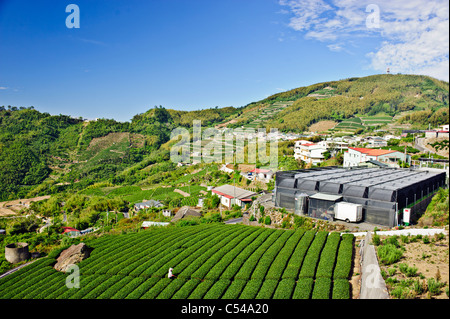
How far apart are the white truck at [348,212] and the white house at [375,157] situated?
11.3 m

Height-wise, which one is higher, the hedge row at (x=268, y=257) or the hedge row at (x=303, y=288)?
the hedge row at (x=303, y=288)

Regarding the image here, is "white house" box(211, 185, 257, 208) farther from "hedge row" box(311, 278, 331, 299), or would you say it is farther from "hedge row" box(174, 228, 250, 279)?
"hedge row" box(311, 278, 331, 299)

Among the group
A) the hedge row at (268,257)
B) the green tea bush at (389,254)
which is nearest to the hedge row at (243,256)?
the hedge row at (268,257)

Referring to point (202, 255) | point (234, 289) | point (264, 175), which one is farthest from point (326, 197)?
point (264, 175)

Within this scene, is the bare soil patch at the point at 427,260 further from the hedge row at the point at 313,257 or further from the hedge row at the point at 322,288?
the hedge row at the point at 313,257

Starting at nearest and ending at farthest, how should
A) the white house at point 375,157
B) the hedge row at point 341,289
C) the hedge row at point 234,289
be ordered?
the hedge row at point 341,289 < the hedge row at point 234,289 < the white house at point 375,157

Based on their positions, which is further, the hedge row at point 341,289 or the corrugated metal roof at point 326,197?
the corrugated metal roof at point 326,197

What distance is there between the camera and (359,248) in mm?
7598

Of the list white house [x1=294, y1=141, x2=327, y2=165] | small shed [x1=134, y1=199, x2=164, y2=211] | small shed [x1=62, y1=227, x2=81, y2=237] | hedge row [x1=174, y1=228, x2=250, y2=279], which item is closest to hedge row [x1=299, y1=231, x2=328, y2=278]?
hedge row [x1=174, y1=228, x2=250, y2=279]

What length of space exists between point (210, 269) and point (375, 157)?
656 inches

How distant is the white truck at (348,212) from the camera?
971 cm

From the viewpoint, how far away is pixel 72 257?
10.1 metres

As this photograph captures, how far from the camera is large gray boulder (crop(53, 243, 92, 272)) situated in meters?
9.95
